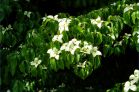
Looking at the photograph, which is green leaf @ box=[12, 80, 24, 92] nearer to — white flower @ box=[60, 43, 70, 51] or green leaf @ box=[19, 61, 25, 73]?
green leaf @ box=[19, 61, 25, 73]

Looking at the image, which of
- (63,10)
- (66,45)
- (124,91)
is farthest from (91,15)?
(63,10)

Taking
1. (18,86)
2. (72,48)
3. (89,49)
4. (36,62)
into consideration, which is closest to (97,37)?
(89,49)

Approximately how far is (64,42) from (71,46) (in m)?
0.09

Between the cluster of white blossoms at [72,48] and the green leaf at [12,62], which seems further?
the green leaf at [12,62]

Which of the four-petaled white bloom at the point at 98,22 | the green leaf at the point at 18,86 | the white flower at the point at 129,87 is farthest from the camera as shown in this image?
the green leaf at the point at 18,86

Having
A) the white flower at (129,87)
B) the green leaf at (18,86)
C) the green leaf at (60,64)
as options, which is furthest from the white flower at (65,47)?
the green leaf at (18,86)

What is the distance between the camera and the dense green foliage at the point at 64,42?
3428 mm

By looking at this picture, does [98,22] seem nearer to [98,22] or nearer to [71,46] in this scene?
[98,22]

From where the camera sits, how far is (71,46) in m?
3.40

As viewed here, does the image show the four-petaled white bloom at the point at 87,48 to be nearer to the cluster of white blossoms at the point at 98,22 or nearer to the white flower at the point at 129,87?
the cluster of white blossoms at the point at 98,22

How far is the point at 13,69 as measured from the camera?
12.1 feet

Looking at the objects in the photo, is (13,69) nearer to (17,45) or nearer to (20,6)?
(17,45)

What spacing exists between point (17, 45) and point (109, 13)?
3.24 ft

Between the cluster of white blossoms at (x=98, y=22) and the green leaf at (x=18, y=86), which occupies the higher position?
the cluster of white blossoms at (x=98, y=22)
